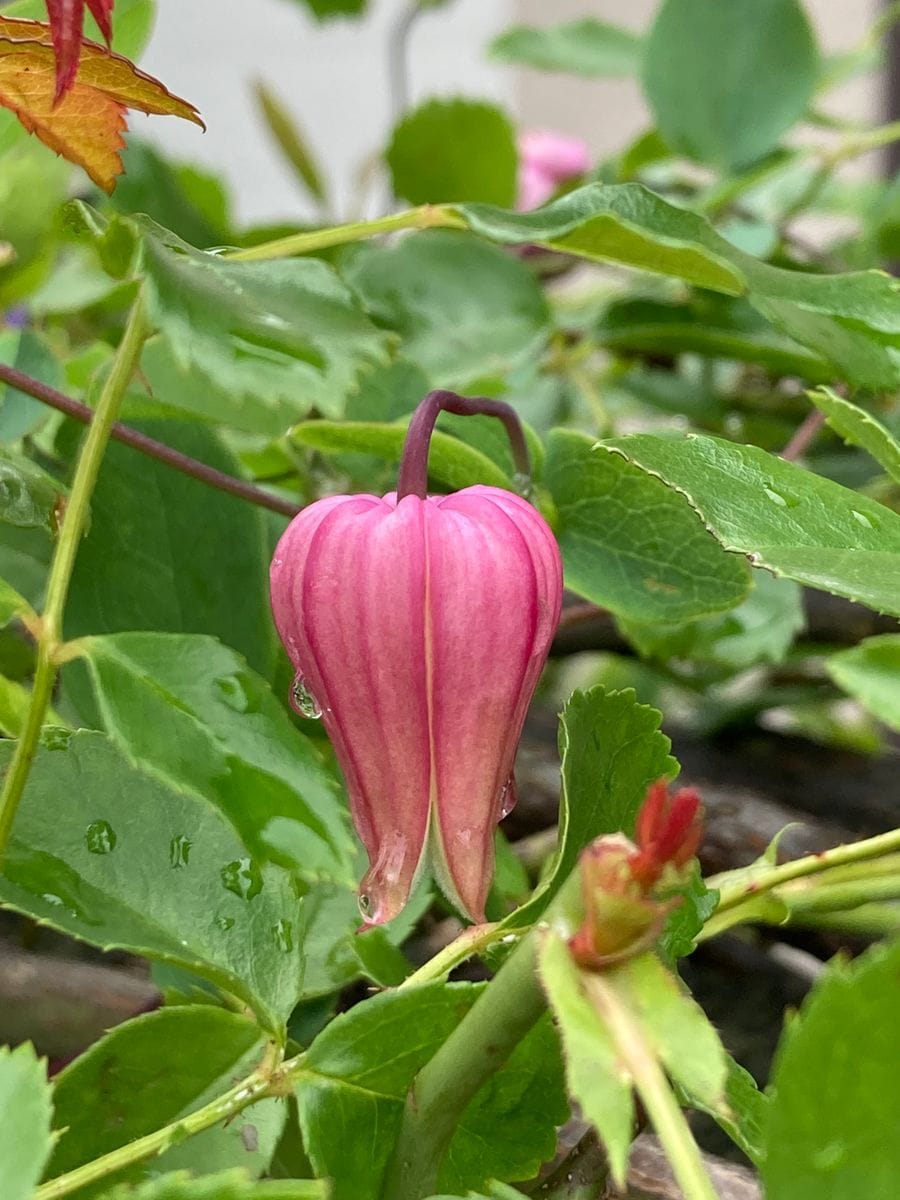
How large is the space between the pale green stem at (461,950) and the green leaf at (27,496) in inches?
4.9

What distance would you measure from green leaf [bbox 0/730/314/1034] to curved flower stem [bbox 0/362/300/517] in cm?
9

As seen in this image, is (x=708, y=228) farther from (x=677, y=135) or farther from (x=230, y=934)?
(x=677, y=135)

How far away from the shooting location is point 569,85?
6.58 ft

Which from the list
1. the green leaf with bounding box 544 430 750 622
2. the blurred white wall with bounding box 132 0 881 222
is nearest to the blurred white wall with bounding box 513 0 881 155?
the blurred white wall with bounding box 132 0 881 222

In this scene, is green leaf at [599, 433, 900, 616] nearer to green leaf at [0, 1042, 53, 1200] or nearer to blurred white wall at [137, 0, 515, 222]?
green leaf at [0, 1042, 53, 1200]

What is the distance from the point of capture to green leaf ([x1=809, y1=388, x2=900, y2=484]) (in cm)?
23

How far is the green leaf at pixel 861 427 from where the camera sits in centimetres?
23

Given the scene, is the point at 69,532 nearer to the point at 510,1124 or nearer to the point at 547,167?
the point at 510,1124

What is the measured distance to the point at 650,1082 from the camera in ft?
0.41

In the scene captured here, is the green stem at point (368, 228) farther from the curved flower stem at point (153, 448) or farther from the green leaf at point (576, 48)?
the green leaf at point (576, 48)

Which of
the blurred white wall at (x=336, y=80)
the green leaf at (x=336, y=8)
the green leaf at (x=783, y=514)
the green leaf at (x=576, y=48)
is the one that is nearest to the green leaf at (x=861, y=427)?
the green leaf at (x=783, y=514)

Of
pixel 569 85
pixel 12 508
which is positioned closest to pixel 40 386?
pixel 12 508

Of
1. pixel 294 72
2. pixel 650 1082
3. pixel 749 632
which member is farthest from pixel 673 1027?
pixel 294 72

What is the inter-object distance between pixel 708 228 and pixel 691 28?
38 centimetres
